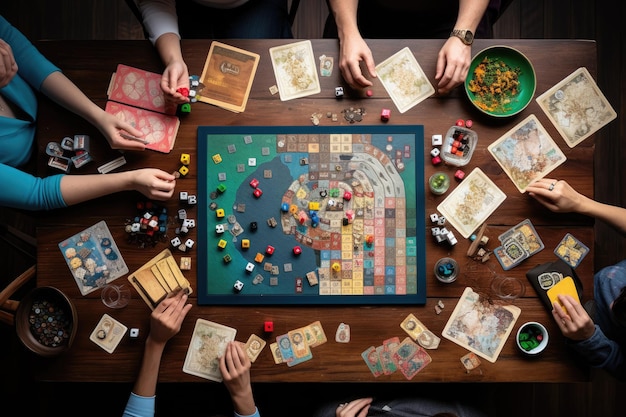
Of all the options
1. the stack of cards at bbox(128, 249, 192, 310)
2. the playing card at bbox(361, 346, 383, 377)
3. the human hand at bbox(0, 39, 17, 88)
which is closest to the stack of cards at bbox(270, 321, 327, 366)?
the playing card at bbox(361, 346, 383, 377)

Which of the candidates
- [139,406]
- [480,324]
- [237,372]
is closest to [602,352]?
[480,324]

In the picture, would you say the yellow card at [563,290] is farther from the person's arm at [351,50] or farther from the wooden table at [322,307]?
the person's arm at [351,50]

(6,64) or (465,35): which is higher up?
(465,35)

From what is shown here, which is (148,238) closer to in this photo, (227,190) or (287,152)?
(227,190)

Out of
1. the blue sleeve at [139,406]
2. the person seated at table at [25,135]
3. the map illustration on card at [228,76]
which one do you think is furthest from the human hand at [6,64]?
the blue sleeve at [139,406]

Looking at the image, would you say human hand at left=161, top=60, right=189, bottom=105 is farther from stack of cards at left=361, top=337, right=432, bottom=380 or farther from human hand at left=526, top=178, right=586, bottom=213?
human hand at left=526, top=178, right=586, bottom=213

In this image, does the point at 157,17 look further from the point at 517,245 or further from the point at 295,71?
the point at 517,245
